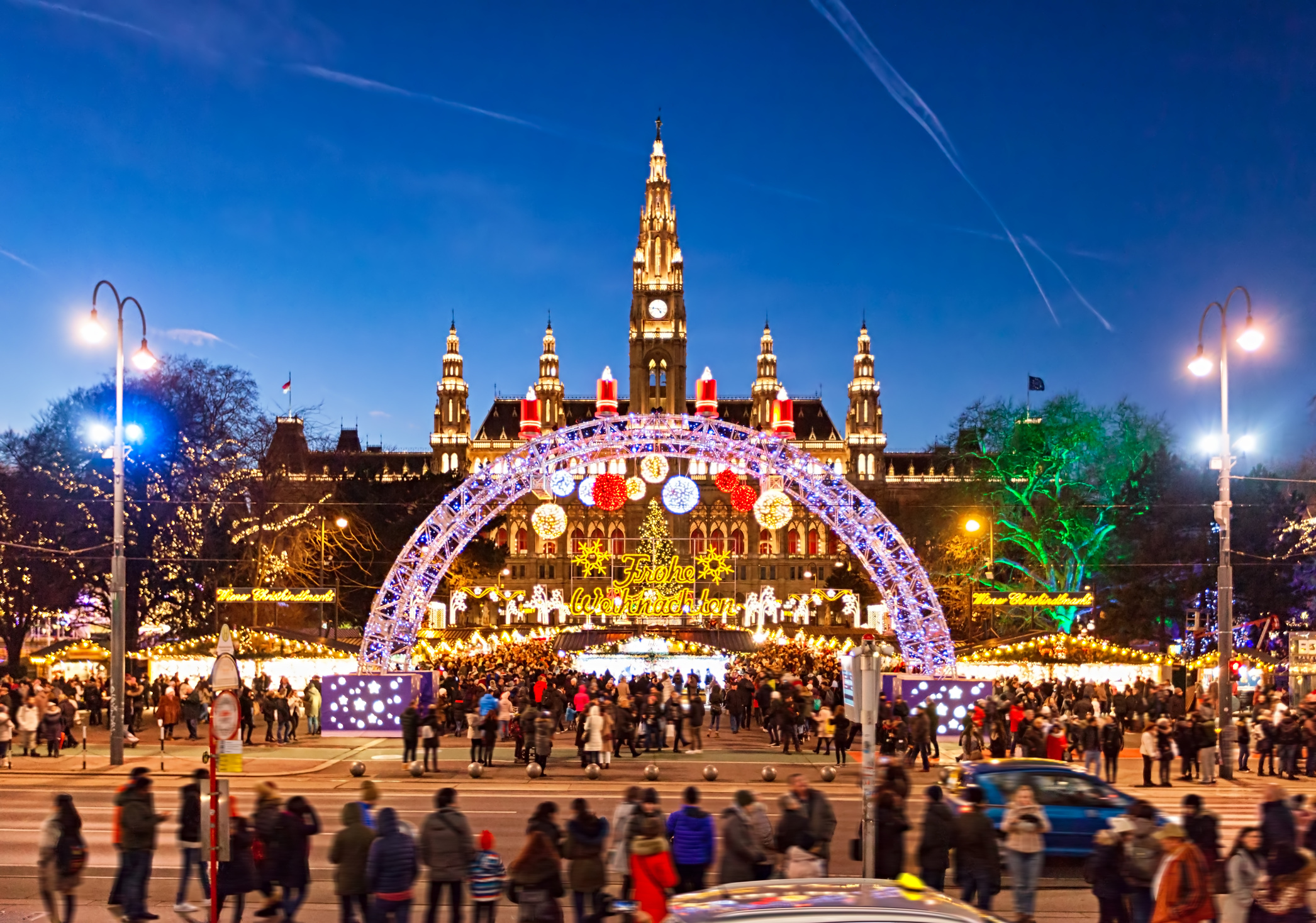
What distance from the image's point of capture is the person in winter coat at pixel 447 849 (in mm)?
10516

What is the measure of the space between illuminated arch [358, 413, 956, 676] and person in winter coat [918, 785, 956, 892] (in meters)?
19.6

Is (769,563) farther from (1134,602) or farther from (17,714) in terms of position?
(17,714)

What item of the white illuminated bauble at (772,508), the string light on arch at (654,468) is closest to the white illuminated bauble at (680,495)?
the string light on arch at (654,468)

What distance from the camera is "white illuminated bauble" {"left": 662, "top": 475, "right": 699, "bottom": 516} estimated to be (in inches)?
1718

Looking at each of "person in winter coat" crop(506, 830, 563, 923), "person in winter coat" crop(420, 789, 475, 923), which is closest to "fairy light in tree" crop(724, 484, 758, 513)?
"person in winter coat" crop(420, 789, 475, 923)

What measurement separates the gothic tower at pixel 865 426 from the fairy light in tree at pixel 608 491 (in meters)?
91.5

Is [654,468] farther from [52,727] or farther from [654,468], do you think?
[52,727]

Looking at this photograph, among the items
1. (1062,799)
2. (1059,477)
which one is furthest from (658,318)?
(1062,799)

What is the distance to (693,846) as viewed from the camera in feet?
35.7

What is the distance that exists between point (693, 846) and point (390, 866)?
2840 mm

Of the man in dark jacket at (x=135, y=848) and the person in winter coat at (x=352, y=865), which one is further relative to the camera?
the man in dark jacket at (x=135, y=848)

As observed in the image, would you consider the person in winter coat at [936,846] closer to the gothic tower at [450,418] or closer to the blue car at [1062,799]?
the blue car at [1062,799]

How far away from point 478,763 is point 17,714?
11.6 m

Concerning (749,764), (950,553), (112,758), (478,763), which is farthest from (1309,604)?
(112,758)
